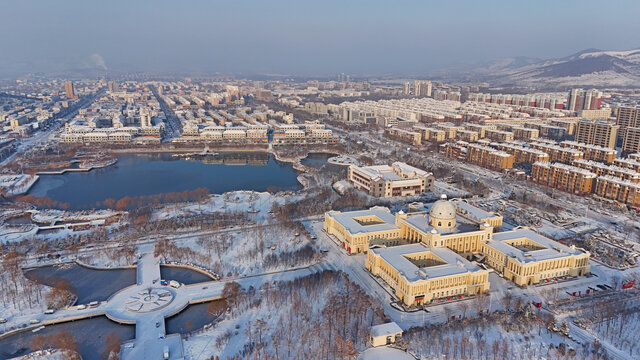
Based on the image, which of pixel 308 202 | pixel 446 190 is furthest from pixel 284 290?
pixel 446 190

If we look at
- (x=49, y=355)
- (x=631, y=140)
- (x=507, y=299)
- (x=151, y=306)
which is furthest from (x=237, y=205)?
(x=631, y=140)

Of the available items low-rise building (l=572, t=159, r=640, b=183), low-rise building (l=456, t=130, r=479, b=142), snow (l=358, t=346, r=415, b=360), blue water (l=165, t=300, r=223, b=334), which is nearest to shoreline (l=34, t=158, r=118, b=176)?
blue water (l=165, t=300, r=223, b=334)

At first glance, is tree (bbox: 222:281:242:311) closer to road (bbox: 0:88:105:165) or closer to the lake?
the lake

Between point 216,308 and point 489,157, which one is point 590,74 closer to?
point 489,157

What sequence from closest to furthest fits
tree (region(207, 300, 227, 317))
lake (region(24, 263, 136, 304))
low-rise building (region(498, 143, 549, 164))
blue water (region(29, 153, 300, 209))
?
tree (region(207, 300, 227, 317)), lake (region(24, 263, 136, 304)), blue water (region(29, 153, 300, 209)), low-rise building (region(498, 143, 549, 164))

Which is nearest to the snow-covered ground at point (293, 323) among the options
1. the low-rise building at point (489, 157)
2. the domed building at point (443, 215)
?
the domed building at point (443, 215)

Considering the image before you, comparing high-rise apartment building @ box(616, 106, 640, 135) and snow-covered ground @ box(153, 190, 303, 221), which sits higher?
high-rise apartment building @ box(616, 106, 640, 135)
